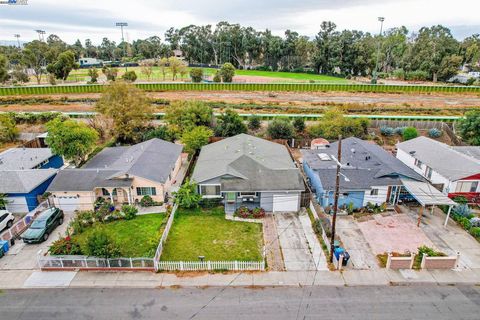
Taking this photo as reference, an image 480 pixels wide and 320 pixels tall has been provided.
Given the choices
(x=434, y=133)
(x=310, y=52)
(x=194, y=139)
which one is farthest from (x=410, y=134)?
(x=310, y=52)

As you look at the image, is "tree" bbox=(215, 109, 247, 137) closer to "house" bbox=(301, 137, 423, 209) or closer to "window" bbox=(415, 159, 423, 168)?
"house" bbox=(301, 137, 423, 209)

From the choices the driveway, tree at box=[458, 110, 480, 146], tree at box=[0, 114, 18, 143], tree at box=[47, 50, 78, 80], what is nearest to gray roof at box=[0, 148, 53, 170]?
tree at box=[0, 114, 18, 143]

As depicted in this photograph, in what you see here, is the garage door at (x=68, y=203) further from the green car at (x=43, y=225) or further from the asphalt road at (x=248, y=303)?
the asphalt road at (x=248, y=303)

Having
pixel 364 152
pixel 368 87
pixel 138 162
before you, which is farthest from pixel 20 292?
pixel 368 87

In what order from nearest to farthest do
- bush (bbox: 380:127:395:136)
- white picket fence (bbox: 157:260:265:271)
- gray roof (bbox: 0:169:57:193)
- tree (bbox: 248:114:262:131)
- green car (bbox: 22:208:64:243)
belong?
white picket fence (bbox: 157:260:265:271) → green car (bbox: 22:208:64:243) → gray roof (bbox: 0:169:57:193) → bush (bbox: 380:127:395:136) → tree (bbox: 248:114:262:131)

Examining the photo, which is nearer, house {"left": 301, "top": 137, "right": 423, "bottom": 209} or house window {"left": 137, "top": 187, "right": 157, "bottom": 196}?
house {"left": 301, "top": 137, "right": 423, "bottom": 209}

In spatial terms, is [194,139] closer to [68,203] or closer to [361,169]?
[68,203]

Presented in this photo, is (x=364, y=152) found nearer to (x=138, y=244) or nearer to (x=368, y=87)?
(x=138, y=244)
